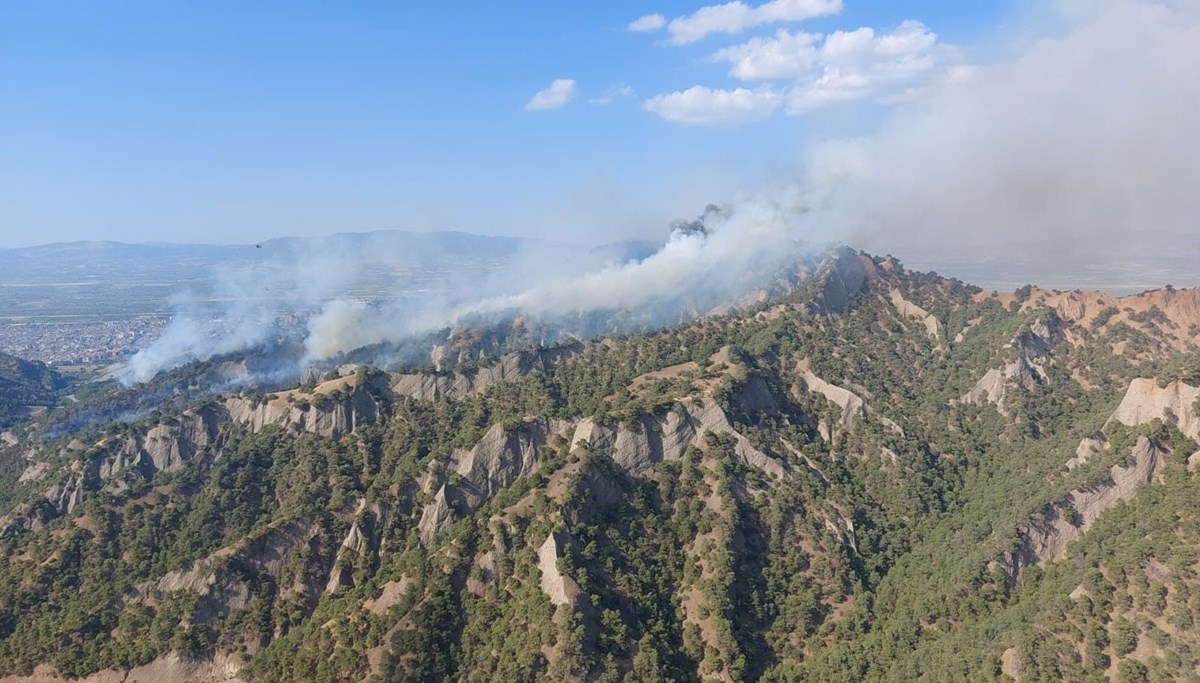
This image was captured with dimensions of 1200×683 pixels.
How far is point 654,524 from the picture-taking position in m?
69.9

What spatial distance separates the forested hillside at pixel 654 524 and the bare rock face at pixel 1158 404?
0.35 metres

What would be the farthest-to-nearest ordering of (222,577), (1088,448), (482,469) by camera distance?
1. (482,469)
2. (1088,448)
3. (222,577)

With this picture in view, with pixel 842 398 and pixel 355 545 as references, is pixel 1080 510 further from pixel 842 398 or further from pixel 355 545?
pixel 355 545

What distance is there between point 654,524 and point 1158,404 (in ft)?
150

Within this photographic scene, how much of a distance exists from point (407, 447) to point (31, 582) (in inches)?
1434

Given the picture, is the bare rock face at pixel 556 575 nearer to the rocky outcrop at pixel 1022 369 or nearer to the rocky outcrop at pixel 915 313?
the rocky outcrop at pixel 1022 369

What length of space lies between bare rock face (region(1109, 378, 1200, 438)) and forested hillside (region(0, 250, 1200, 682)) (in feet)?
1.14

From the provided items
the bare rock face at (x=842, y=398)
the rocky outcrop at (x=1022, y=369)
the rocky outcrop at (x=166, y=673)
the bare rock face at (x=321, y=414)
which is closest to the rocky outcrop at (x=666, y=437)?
the bare rock face at (x=842, y=398)

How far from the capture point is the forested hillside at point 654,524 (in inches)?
2226

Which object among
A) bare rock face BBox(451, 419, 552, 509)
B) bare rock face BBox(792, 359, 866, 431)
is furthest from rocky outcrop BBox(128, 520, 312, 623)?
bare rock face BBox(792, 359, 866, 431)

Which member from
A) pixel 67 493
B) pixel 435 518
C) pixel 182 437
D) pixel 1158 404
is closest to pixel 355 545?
pixel 435 518

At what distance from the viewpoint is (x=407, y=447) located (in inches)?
3415

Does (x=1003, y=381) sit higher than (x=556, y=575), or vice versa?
(x=1003, y=381)

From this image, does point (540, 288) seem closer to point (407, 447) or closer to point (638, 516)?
point (407, 447)
